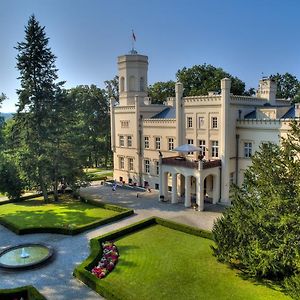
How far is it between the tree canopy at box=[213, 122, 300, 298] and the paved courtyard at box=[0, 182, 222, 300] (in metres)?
8.33

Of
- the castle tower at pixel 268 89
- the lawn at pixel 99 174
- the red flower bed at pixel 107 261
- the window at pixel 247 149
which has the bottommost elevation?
the red flower bed at pixel 107 261

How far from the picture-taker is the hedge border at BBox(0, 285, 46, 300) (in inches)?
640

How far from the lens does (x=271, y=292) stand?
16.5 meters

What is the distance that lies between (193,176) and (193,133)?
5.58 m

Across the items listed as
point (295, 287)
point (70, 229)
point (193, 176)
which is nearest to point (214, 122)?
point (193, 176)

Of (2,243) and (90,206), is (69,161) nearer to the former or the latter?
(90,206)

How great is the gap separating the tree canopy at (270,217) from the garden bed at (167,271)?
1.42 meters

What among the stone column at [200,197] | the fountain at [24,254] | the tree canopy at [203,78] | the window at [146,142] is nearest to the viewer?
the fountain at [24,254]

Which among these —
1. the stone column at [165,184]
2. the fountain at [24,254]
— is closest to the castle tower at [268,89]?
the stone column at [165,184]

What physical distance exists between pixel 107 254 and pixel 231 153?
17.6m

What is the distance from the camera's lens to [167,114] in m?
40.8

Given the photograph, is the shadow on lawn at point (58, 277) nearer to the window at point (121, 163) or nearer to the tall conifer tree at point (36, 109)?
the tall conifer tree at point (36, 109)

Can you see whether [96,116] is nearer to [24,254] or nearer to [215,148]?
[215,148]

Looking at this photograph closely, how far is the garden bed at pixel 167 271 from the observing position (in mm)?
16562
